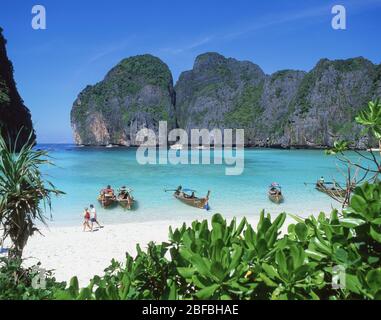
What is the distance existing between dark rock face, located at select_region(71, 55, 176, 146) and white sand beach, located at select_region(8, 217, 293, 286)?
108679mm

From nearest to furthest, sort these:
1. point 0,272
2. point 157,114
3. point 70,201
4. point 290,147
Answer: point 0,272
point 70,201
point 290,147
point 157,114

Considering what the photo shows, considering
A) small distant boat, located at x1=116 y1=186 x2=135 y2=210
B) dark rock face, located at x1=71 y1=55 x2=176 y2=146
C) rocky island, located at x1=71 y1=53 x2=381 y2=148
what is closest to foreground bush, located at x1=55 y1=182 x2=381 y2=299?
small distant boat, located at x1=116 y1=186 x2=135 y2=210

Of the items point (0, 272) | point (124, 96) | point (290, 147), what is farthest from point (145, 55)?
point (0, 272)

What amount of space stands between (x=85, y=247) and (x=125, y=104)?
124 meters

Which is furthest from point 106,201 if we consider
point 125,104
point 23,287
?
point 125,104

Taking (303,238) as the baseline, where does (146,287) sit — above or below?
below

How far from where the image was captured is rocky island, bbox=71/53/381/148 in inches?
3944

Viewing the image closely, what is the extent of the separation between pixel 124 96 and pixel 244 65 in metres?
55.3

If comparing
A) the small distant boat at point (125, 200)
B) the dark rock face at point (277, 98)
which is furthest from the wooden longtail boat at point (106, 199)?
the dark rock face at point (277, 98)

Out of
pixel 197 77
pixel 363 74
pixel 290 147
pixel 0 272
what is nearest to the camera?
pixel 0 272

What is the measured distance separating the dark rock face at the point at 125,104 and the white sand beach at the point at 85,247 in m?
109

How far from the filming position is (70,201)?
20.3 metres

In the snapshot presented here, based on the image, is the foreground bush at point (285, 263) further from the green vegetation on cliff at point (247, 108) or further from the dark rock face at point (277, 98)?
the green vegetation on cliff at point (247, 108)

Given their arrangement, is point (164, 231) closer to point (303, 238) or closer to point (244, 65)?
point (303, 238)
